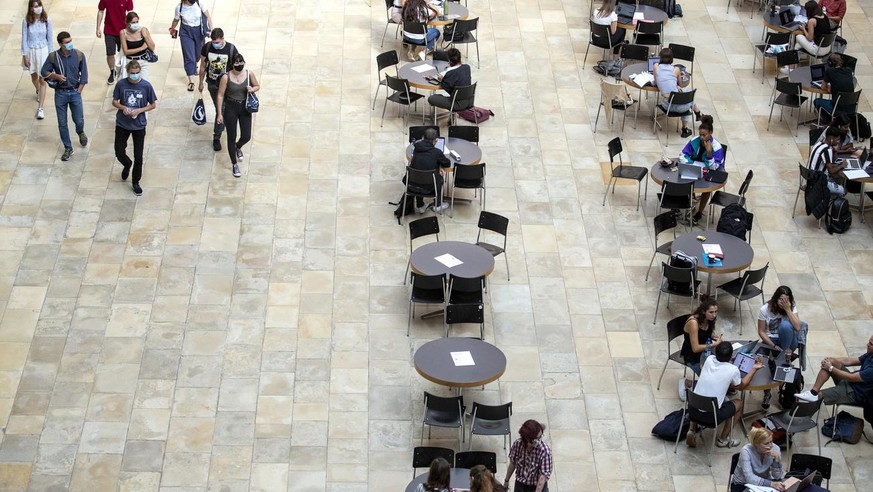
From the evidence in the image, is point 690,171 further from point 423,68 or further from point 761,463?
point 761,463

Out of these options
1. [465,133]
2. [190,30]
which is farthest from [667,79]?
[190,30]

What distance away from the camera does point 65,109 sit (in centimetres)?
1619

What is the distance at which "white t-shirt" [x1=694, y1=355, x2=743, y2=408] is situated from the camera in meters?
12.2

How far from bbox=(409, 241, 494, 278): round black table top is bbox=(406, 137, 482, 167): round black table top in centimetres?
176

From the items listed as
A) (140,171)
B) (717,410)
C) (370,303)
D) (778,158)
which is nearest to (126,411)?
(370,303)

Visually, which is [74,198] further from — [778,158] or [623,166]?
[778,158]

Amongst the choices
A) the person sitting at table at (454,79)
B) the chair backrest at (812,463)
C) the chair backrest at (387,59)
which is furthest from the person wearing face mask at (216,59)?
the chair backrest at (812,463)

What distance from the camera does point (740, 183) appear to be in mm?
16609

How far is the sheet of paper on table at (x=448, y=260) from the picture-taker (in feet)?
45.8

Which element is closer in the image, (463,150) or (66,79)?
(66,79)

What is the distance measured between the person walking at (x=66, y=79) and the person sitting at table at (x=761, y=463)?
9.68 meters

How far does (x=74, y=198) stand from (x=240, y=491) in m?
5.67

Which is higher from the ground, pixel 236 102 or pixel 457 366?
→ pixel 236 102

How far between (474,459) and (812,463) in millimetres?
3147
